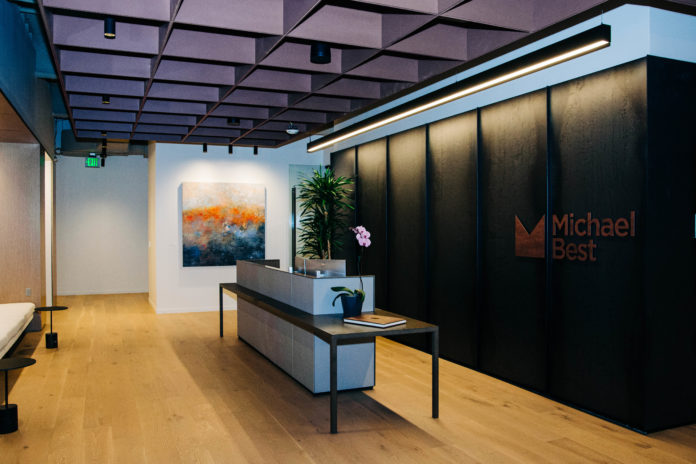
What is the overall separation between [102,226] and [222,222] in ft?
13.6

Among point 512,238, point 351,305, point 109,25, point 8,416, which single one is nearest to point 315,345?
point 351,305

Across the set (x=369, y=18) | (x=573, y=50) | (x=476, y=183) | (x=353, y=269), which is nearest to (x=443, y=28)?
(x=369, y=18)

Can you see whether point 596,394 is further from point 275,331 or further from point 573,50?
point 275,331

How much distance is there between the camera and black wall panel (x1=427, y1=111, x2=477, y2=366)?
220 inches

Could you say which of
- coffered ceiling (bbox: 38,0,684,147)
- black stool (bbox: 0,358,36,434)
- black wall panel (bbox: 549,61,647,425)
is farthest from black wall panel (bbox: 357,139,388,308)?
black stool (bbox: 0,358,36,434)

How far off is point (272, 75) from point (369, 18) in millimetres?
1453

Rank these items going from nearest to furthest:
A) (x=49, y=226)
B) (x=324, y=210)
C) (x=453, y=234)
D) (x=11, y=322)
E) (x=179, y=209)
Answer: (x=11, y=322), (x=453, y=234), (x=324, y=210), (x=49, y=226), (x=179, y=209)

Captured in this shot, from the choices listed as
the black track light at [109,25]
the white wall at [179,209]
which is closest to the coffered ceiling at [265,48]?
the black track light at [109,25]

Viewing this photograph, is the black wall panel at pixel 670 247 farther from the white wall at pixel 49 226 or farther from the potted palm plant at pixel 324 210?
the white wall at pixel 49 226

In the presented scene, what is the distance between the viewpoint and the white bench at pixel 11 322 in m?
4.84

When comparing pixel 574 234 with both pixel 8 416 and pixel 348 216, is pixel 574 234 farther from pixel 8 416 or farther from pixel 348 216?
pixel 8 416

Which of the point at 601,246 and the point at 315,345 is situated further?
the point at 315,345

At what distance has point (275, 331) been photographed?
5.70 meters

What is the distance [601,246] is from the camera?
413cm
